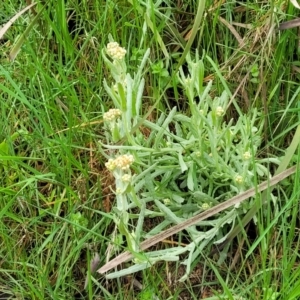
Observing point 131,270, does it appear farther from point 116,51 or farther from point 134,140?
point 116,51

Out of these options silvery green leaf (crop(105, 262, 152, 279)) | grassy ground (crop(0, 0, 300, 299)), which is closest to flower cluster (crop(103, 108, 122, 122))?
grassy ground (crop(0, 0, 300, 299))

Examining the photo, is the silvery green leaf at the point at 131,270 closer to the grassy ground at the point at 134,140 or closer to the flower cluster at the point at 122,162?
the grassy ground at the point at 134,140

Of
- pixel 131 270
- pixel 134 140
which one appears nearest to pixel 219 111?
pixel 134 140

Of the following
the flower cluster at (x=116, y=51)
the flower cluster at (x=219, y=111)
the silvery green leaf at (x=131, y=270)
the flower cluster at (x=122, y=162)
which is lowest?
the silvery green leaf at (x=131, y=270)


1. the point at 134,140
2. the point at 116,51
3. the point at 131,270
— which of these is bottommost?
the point at 131,270

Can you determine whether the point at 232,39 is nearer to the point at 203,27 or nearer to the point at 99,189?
the point at 203,27

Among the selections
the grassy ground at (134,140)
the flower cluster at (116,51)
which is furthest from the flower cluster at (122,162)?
the flower cluster at (116,51)

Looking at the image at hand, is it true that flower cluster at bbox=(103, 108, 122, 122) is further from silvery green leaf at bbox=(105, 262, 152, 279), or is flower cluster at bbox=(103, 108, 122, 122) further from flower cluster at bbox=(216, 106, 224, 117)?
silvery green leaf at bbox=(105, 262, 152, 279)

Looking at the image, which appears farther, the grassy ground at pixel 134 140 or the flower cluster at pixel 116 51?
the grassy ground at pixel 134 140

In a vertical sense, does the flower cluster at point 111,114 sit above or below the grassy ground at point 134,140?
above
